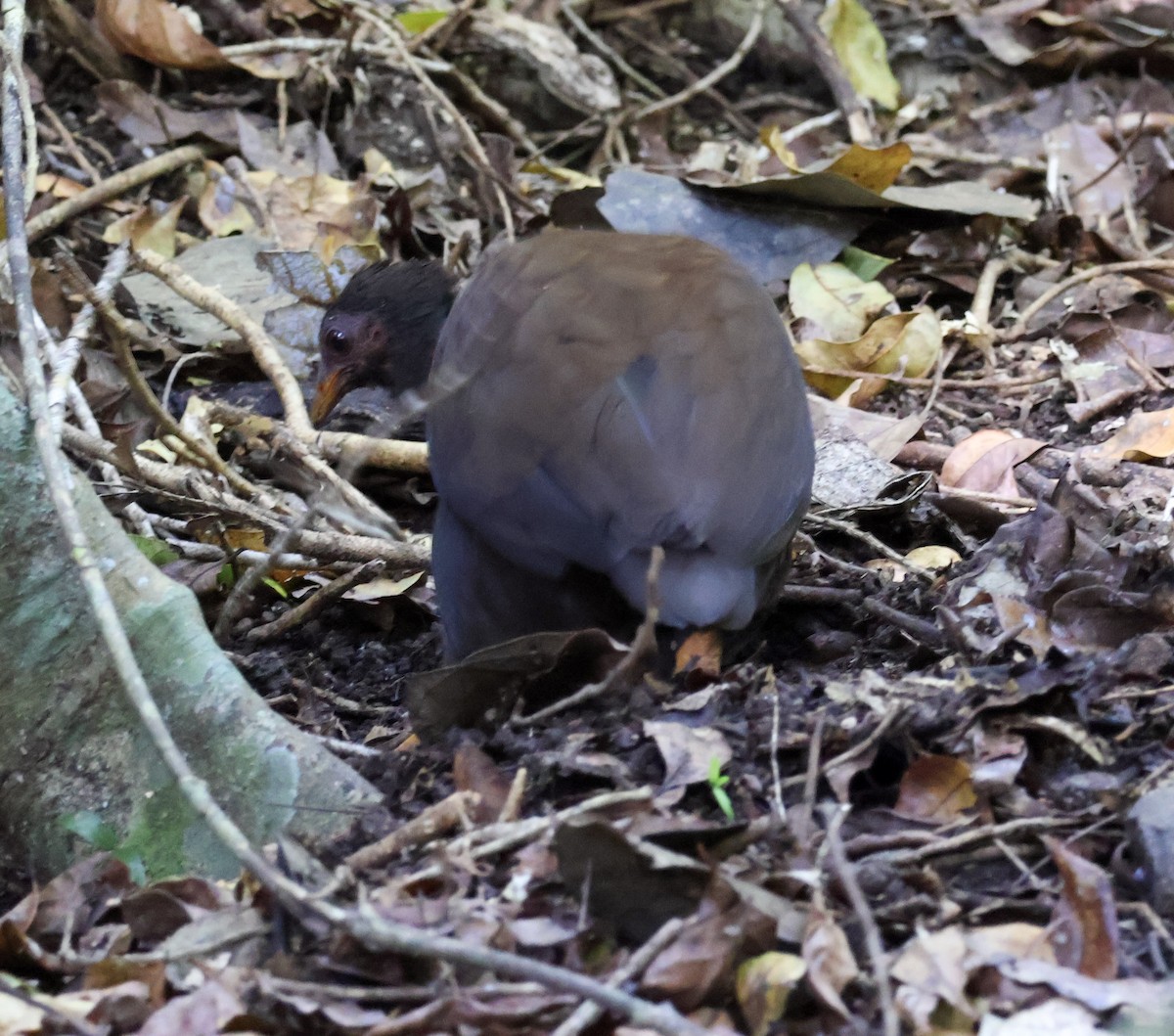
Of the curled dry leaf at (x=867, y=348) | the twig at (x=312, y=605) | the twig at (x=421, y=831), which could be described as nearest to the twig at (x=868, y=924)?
the twig at (x=421, y=831)

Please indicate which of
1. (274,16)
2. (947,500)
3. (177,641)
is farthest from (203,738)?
(274,16)

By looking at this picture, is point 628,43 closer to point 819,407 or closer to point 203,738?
point 819,407

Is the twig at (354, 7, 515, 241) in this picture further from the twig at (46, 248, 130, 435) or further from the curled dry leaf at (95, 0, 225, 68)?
the twig at (46, 248, 130, 435)

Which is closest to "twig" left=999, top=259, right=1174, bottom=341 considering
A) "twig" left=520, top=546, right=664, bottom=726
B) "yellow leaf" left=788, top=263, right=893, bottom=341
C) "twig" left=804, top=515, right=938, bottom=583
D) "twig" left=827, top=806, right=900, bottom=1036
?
"yellow leaf" left=788, top=263, right=893, bottom=341

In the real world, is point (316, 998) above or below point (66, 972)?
above

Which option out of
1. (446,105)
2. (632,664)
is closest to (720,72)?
(446,105)
